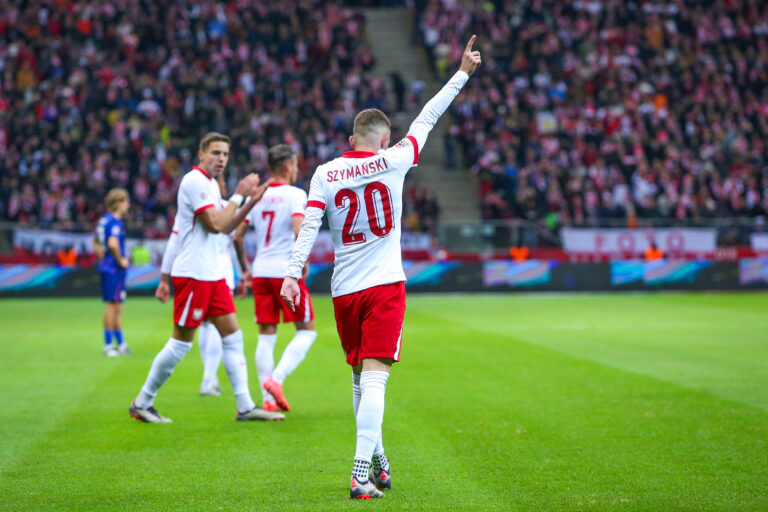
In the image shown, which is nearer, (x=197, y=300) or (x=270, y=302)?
(x=197, y=300)

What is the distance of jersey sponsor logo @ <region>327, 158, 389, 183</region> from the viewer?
→ 219 inches

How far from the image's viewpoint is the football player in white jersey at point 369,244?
5.54 meters

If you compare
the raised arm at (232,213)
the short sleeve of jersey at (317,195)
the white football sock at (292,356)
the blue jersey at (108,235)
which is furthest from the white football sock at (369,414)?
the blue jersey at (108,235)

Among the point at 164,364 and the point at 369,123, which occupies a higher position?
the point at 369,123

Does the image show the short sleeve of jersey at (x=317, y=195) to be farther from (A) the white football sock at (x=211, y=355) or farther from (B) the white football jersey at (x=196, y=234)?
(A) the white football sock at (x=211, y=355)

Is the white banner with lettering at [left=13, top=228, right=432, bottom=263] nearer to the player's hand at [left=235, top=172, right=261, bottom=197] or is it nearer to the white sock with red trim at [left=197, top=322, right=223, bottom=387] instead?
the white sock with red trim at [left=197, top=322, right=223, bottom=387]

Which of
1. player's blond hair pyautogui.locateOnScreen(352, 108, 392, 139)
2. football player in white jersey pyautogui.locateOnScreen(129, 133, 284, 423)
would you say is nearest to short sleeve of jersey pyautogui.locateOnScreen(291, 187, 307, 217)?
football player in white jersey pyautogui.locateOnScreen(129, 133, 284, 423)

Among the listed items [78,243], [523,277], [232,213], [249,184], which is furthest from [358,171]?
[78,243]

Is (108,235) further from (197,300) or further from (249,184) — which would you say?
(249,184)

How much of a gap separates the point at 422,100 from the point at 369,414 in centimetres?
2836

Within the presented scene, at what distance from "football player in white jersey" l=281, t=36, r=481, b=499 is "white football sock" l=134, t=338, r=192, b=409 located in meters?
2.36

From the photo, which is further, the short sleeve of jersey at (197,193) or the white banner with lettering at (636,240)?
the white banner with lettering at (636,240)

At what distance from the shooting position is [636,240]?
25.8 meters

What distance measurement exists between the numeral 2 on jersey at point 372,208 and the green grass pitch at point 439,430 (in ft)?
5.21
